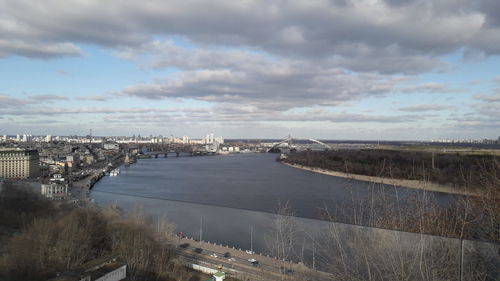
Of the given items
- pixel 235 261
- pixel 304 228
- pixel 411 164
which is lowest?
pixel 235 261

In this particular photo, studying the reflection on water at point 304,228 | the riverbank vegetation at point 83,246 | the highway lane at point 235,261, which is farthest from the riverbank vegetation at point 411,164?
the riverbank vegetation at point 83,246

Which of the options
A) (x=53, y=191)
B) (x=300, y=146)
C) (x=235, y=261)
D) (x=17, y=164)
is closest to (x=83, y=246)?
(x=235, y=261)

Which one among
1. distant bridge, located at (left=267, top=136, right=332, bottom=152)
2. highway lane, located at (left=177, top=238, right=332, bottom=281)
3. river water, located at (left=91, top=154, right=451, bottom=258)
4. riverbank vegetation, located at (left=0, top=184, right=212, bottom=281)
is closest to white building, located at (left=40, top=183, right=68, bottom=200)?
river water, located at (left=91, top=154, right=451, bottom=258)

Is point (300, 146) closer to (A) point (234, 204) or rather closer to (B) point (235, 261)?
(A) point (234, 204)

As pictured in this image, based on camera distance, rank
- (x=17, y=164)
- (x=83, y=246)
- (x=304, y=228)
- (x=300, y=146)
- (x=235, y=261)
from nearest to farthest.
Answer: (x=83, y=246) → (x=304, y=228) → (x=235, y=261) → (x=17, y=164) → (x=300, y=146)

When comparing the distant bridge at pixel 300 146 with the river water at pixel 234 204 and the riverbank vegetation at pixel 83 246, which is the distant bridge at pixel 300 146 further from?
the riverbank vegetation at pixel 83 246

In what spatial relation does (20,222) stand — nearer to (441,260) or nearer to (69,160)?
(441,260)
